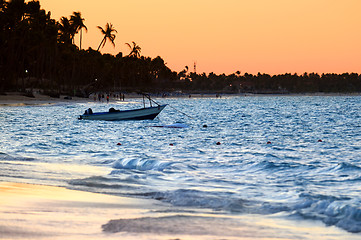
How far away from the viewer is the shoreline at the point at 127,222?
27.7ft

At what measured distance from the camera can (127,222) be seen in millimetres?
9328

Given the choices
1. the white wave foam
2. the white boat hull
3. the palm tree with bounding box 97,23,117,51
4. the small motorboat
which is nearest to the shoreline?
the white wave foam

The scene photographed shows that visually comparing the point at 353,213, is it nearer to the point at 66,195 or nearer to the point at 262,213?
the point at 262,213

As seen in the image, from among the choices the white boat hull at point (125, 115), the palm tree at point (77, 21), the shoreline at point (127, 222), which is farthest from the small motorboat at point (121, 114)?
the palm tree at point (77, 21)

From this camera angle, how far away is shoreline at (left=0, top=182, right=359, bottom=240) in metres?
8.43

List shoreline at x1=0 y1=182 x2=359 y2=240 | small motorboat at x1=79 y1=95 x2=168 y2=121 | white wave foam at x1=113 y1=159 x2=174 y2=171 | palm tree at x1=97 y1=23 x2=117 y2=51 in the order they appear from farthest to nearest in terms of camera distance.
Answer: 1. palm tree at x1=97 y1=23 x2=117 y2=51
2. small motorboat at x1=79 y1=95 x2=168 y2=121
3. white wave foam at x1=113 y1=159 x2=174 y2=171
4. shoreline at x1=0 y1=182 x2=359 y2=240

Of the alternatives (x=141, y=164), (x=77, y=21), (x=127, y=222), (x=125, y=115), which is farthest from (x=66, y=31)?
(x=127, y=222)

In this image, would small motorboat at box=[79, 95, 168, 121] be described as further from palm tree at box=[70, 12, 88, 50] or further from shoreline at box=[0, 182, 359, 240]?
palm tree at box=[70, 12, 88, 50]

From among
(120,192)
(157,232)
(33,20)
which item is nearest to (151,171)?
(120,192)

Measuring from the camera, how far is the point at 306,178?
17062 millimetres

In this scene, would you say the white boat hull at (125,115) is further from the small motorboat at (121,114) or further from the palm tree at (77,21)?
the palm tree at (77,21)

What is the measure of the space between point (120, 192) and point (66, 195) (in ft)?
4.74

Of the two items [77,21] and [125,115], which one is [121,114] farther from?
[77,21]

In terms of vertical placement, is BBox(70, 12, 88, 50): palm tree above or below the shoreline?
above
